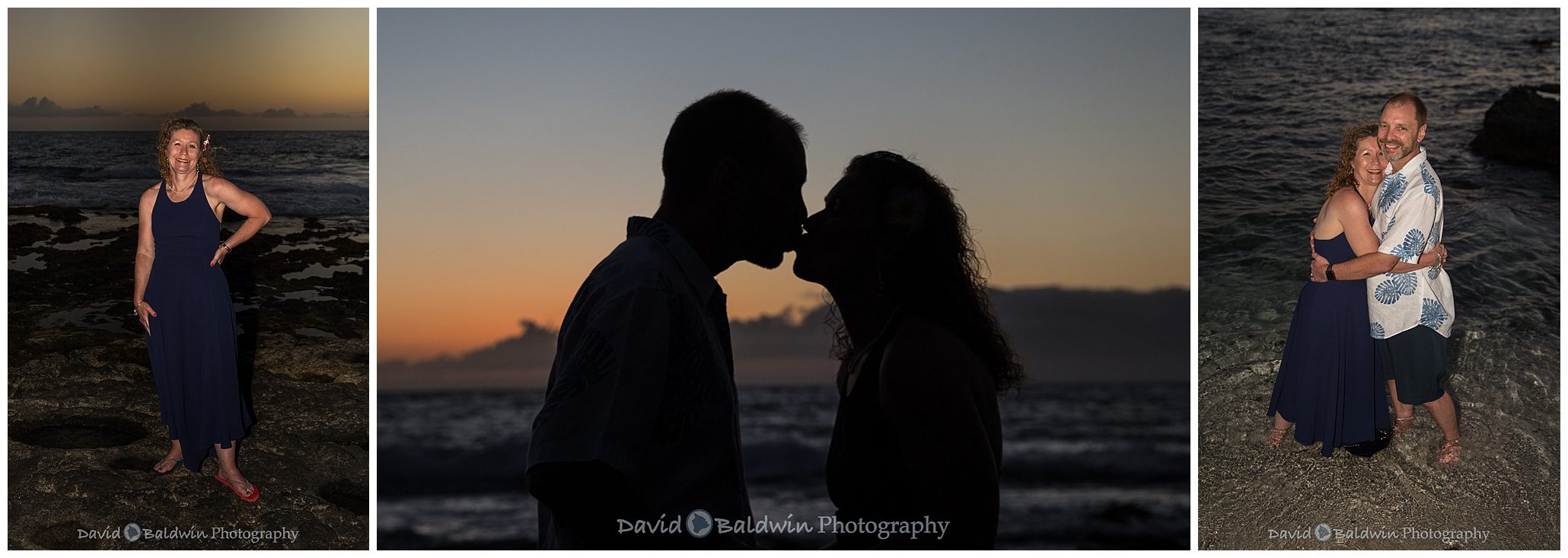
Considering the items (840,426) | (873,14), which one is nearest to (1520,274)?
(873,14)

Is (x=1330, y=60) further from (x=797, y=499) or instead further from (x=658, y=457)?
(x=797, y=499)

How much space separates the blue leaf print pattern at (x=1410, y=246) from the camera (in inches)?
196

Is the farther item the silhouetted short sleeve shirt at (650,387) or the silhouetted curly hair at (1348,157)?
the silhouetted curly hair at (1348,157)

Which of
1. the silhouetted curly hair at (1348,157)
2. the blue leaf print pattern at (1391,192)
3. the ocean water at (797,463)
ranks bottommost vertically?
the ocean water at (797,463)

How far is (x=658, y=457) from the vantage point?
3020 millimetres

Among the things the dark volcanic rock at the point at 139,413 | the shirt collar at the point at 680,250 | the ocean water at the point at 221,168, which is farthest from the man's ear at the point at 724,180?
the dark volcanic rock at the point at 139,413

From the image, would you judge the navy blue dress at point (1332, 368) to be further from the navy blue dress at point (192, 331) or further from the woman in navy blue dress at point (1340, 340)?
the navy blue dress at point (192, 331)

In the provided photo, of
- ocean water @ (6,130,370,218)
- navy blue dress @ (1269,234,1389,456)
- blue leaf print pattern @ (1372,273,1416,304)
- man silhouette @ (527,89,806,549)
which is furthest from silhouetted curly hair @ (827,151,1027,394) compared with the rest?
ocean water @ (6,130,370,218)

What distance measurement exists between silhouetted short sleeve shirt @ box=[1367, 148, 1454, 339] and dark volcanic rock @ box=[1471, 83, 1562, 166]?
0.44 metres

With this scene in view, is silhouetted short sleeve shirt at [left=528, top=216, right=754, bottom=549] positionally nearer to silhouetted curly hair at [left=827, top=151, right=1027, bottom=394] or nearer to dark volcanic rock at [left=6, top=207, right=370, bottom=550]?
silhouetted curly hair at [left=827, top=151, right=1027, bottom=394]

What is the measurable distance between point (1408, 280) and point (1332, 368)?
506mm

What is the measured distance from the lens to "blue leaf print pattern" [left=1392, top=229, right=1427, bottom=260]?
16.3 feet

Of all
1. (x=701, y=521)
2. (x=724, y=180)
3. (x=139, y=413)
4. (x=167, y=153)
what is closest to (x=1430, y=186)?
(x=724, y=180)

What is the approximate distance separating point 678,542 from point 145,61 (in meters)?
3.66
